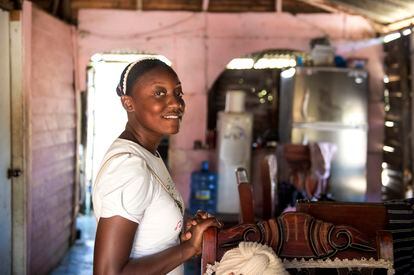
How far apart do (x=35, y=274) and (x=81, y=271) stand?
1.98ft

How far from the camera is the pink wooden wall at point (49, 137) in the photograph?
3.87 m

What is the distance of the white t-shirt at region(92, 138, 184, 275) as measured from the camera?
1189 mm

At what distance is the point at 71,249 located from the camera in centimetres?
524

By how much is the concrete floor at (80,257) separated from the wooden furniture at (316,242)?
3492 millimetres

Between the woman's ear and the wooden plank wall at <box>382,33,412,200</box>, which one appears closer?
the woman's ear

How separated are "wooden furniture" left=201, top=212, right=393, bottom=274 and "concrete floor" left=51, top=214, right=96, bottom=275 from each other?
11.5ft

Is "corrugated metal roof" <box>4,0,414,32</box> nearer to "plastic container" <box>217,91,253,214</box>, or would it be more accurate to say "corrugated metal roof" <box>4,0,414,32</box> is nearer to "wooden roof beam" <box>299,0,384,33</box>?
"wooden roof beam" <box>299,0,384,33</box>

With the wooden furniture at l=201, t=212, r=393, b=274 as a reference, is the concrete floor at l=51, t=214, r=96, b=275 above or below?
below

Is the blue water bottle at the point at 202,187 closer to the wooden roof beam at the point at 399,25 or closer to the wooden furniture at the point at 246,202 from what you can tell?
the wooden roof beam at the point at 399,25

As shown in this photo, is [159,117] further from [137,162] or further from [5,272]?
[5,272]

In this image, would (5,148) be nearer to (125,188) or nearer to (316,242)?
(125,188)

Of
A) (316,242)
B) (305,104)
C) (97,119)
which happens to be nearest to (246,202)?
(316,242)

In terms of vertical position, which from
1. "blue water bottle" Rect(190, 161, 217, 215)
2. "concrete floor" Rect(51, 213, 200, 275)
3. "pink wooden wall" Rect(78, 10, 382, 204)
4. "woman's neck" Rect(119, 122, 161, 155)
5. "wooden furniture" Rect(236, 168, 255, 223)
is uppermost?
"pink wooden wall" Rect(78, 10, 382, 204)

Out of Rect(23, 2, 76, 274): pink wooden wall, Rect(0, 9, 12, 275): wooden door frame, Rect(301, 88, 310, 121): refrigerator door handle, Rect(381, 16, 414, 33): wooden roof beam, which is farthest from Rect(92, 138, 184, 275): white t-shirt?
Rect(381, 16, 414, 33): wooden roof beam
